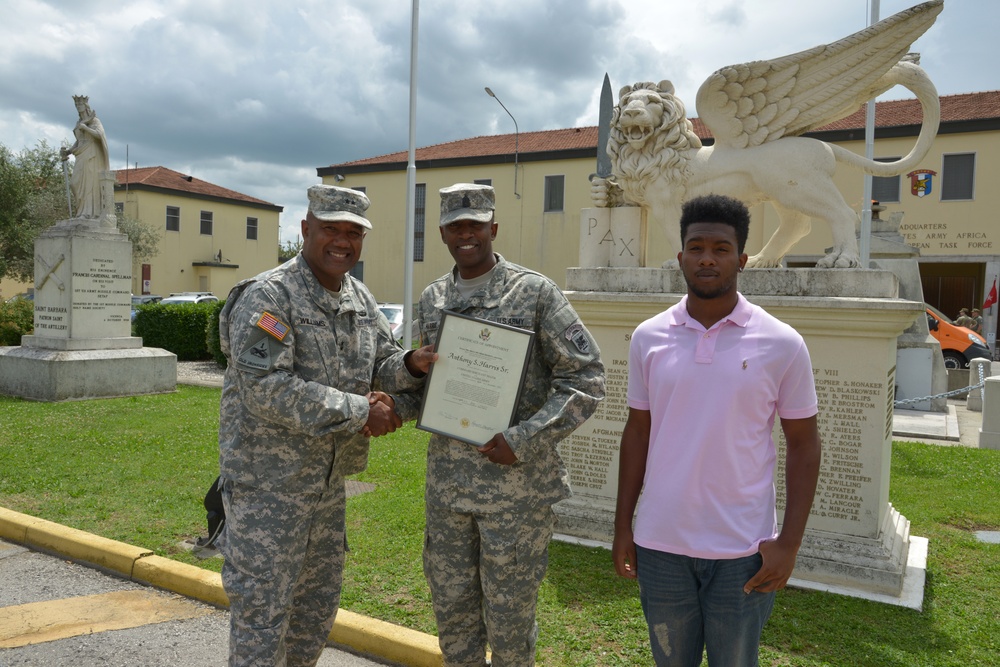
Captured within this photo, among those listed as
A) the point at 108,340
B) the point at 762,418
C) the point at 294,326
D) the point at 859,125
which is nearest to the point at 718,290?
the point at 762,418

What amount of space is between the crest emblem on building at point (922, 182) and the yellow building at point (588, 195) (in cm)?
5

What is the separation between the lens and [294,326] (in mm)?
2629

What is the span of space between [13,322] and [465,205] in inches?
630

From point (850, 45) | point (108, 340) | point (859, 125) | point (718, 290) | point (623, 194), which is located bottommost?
point (108, 340)

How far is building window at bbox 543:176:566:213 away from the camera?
2972cm

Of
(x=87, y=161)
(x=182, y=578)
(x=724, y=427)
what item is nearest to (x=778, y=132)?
(x=724, y=427)

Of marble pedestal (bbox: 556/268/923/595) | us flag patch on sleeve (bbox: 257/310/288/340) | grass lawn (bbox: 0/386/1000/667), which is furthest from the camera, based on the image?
marble pedestal (bbox: 556/268/923/595)

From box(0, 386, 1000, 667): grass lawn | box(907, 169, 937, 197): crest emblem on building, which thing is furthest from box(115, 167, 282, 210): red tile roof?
box(907, 169, 937, 197): crest emblem on building

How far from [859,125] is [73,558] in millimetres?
24557

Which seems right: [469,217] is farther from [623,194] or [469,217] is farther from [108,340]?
[108,340]

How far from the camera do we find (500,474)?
2.60m

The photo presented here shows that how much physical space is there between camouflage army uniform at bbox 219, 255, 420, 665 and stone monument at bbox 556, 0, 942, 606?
2.57 meters

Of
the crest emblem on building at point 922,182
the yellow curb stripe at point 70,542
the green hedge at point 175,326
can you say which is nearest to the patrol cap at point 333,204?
the yellow curb stripe at point 70,542

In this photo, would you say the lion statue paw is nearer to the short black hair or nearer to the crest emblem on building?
the short black hair
